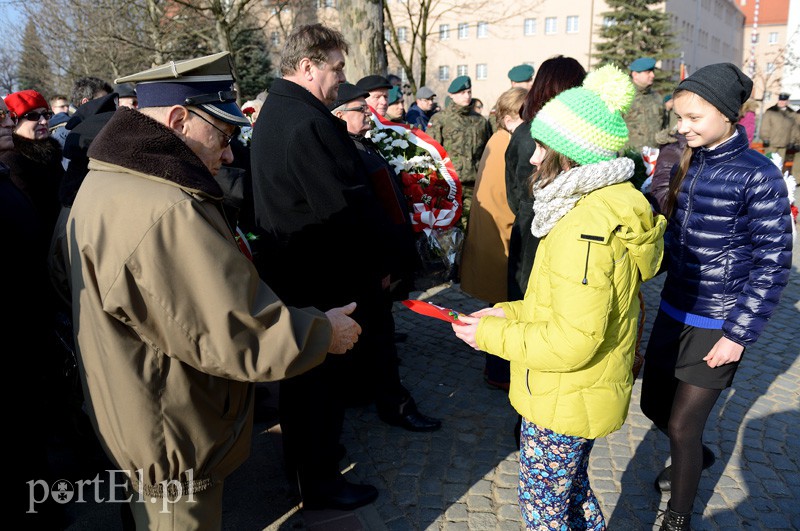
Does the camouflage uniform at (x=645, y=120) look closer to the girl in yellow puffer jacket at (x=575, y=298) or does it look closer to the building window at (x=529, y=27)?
the girl in yellow puffer jacket at (x=575, y=298)

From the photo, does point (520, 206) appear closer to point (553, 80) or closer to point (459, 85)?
point (553, 80)

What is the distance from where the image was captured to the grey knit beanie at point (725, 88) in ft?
8.61

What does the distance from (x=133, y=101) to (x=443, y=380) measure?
3.48 meters

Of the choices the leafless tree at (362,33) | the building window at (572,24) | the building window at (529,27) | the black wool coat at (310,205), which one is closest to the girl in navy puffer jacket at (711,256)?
the black wool coat at (310,205)

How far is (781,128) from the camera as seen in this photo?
518 inches

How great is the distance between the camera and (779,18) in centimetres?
7325

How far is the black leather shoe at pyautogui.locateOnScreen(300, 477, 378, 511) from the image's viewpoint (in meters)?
3.25

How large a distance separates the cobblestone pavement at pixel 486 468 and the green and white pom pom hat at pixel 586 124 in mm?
2024

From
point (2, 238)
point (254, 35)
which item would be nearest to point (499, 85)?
point (254, 35)

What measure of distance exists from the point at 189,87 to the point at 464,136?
6032 millimetres

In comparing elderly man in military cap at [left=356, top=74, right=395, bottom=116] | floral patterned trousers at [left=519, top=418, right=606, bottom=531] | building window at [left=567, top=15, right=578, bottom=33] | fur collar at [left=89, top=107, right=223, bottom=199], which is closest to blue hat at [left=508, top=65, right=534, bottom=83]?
elderly man in military cap at [left=356, top=74, right=395, bottom=116]

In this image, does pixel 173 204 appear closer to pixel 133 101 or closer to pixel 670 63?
pixel 133 101

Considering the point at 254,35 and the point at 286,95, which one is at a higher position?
the point at 254,35

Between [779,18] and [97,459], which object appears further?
[779,18]
